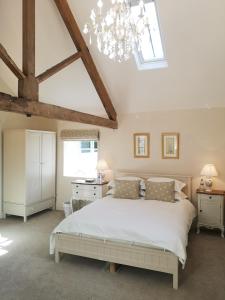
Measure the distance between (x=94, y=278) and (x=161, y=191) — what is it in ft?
6.30

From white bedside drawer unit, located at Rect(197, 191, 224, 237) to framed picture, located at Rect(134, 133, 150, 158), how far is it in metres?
1.38

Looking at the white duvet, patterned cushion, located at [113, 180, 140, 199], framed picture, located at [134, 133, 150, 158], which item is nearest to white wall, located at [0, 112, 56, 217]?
framed picture, located at [134, 133, 150, 158]

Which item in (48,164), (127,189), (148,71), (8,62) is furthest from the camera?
(48,164)

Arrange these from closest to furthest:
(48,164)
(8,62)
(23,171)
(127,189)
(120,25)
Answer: (120,25), (8,62), (127,189), (23,171), (48,164)

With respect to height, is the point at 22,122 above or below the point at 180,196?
above

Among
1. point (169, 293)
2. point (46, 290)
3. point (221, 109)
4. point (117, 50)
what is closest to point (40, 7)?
point (117, 50)

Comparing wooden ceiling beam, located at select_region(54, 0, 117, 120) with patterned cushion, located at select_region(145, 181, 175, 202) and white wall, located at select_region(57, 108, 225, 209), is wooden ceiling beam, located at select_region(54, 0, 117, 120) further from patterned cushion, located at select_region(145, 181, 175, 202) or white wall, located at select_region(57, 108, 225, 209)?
patterned cushion, located at select_region(145, 181, 175, 202)

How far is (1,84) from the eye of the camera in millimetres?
4934

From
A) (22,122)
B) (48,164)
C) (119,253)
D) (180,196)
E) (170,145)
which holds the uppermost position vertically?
(22,122)

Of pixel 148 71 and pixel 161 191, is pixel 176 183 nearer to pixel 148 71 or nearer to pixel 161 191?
pixel 161 191

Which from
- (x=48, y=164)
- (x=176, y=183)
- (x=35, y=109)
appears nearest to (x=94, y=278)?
(x=35, y=109)

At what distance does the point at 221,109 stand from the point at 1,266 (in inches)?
171

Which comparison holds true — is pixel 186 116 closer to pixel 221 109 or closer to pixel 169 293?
pixel 221 109

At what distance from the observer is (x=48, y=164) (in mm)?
5652
